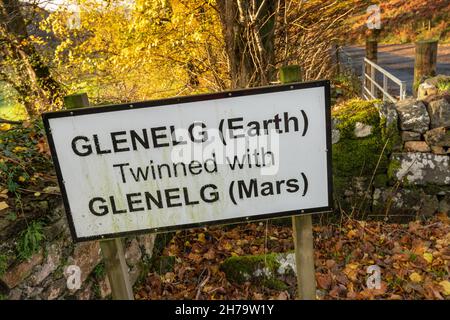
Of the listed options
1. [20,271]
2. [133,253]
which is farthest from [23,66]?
[20,271]

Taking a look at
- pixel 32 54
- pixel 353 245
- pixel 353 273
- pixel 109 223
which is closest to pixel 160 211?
pixel 109 223

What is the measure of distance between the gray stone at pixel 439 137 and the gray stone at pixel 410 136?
11cm

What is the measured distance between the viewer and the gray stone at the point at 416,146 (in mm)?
4062

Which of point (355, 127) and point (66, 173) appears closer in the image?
point (66, 173)

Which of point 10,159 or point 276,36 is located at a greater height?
point 276,36

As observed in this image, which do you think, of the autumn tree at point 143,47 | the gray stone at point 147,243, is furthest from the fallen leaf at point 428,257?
the autumn tree at point 143,47

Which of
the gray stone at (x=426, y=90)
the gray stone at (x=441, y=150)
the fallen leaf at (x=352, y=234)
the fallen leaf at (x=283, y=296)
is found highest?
the gray stone at (x=426, y=90)

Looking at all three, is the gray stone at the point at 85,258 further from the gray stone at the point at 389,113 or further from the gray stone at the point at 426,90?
the gray stone at the point at 426,90

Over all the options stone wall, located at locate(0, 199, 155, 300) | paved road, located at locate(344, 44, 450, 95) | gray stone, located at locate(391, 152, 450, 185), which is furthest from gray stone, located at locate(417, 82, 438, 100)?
paved road, located at locate(344, 44, 450, 95)

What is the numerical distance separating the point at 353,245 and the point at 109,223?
264 centimetres

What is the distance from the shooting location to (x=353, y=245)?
373cm

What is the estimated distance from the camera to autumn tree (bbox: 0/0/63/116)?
775 centimetres
